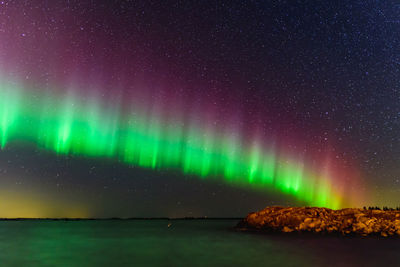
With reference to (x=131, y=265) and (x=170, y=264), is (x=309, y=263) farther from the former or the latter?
(x=131, y=265)

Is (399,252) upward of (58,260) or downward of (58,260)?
upward

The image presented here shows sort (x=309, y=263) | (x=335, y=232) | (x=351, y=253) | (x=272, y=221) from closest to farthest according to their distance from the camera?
1. (x=309, y=263)
2. (x=351, y=253)
3. (x=335, y=232)
4. (x=272, y=221)

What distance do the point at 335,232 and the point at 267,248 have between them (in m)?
37.9

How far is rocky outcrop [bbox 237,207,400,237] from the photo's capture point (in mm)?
82500

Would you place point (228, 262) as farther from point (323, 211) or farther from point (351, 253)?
point (323, 211)

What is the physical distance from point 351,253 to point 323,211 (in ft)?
156

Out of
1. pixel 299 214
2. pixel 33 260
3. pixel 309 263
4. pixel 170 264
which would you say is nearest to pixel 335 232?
pixel 299 214

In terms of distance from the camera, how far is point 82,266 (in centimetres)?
3550

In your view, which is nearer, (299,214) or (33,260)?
(33,260)

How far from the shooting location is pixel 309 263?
124 feet

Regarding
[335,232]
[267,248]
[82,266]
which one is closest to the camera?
[82,266]

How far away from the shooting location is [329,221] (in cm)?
8806

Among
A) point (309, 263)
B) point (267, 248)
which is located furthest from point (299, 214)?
point (309, 263)

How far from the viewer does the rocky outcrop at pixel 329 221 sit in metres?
82.5
